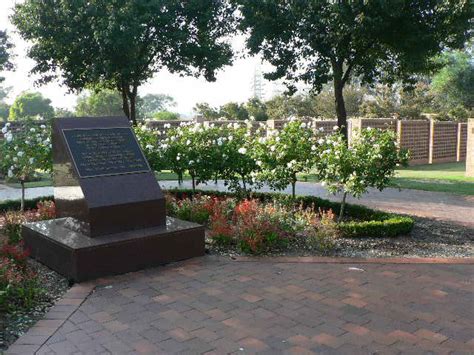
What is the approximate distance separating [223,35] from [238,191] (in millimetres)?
9936

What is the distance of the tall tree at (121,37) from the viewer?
15.0 meters

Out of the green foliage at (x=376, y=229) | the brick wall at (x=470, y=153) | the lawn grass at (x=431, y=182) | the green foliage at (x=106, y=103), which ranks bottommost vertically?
the lawn grass at (x=431, y=182)

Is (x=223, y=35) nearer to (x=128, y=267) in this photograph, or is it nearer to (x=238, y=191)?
(x=238, y=191)

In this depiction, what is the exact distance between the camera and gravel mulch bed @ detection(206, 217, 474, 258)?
20.0ft

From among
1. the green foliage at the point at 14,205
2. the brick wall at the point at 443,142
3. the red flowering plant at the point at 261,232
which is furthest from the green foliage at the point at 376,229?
the brick wall at the point at 443,142

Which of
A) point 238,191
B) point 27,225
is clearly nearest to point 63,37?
point 238,191

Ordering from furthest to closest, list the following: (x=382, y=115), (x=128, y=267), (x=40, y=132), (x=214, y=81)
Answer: (x=382, y=115)
(x=214, y=81)
(x=40, y=132)
(x=128, y=267)

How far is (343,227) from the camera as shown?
6.82 metres

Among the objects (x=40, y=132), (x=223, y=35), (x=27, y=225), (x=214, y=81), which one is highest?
(x=223, y=35)

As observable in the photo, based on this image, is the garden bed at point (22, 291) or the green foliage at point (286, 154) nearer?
the garden bed at point (22, 291)

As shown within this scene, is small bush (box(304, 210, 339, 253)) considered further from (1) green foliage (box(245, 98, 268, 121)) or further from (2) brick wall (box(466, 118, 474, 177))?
(1) green foliage (box(245, 98, 268, 121))

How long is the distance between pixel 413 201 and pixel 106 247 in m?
7.61

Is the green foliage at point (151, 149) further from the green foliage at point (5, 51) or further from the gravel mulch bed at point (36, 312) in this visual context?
the green foliage at point (5, 51)

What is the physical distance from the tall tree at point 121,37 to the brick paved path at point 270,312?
11.3 metres
